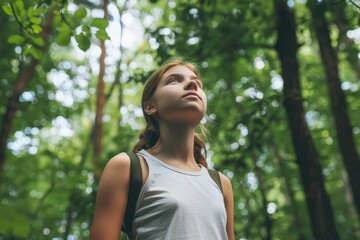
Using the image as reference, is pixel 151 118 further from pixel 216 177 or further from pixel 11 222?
pixel 11 222

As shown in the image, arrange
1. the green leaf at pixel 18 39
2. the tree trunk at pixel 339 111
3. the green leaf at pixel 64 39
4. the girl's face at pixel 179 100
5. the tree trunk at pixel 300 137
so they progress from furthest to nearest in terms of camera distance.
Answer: the tree trunk at pixel 339 111
the tree trunk at pixel 300 137
the green leaf at pixel 18 39
the green leaf at pixel 64 39
the girl's face at pixel 179 100

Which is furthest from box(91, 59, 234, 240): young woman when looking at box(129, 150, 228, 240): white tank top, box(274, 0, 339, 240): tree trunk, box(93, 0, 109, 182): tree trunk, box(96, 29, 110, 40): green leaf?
box(93, 0, 109, 182): tree trunk

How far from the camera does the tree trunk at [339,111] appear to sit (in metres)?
4.98

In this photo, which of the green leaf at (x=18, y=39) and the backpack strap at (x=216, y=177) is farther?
the green leaf at (x=18, y=39)

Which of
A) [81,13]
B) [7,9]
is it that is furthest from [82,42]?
[7,9]

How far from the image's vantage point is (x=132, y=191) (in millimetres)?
1912

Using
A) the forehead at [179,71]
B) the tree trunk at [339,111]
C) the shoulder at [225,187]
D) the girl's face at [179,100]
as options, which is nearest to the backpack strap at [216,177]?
the shoulder at [225,187]

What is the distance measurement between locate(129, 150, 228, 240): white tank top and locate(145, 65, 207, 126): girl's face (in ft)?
0.93

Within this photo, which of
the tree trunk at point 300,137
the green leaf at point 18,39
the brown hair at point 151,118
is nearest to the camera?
the brown hair at point 151,118

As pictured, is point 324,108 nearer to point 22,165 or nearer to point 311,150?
point 311,150

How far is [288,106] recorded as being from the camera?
13.1ft

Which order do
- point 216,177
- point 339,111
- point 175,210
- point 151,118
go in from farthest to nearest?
point 339,111, point 151,118, point 216,177, point 175,210

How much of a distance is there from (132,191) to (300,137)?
238cm

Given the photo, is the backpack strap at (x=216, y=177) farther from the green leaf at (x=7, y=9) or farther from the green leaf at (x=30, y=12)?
the green leaf at (x=7, y=9)
